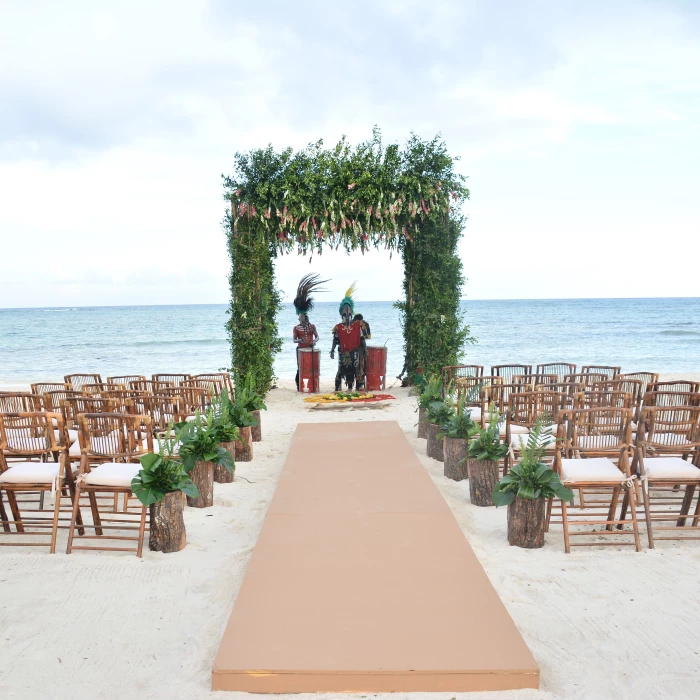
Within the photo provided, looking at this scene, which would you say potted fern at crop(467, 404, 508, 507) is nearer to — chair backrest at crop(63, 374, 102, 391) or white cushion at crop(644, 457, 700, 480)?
white cushion at crop(644, 457, 700, 480)

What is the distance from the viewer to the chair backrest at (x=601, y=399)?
18.1 ft

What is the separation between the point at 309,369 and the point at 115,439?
822cm

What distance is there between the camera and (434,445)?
24.3 feet

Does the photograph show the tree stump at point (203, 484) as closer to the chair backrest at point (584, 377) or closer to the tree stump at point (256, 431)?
the tree stump at point (256, 431)

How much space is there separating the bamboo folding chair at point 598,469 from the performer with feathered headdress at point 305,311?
7991 mm

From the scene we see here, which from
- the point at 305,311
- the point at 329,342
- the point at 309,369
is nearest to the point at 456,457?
the point at 309,369

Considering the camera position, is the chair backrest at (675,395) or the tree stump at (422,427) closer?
the chair backrest at (675,395)

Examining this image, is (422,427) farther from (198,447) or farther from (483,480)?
(198,447)

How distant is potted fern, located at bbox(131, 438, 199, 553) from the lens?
14.5ft

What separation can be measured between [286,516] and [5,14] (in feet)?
32.8

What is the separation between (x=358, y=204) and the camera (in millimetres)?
11109

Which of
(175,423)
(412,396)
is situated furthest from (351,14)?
(175,423)

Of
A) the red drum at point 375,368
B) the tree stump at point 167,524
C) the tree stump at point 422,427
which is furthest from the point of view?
the red drum at point 375,368

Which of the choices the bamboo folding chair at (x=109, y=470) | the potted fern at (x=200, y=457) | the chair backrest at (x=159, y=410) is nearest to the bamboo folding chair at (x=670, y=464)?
the potted fern at (x=200, y=457)
